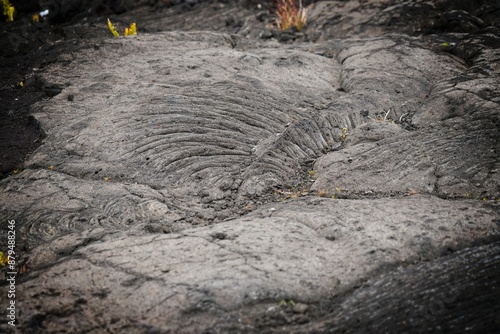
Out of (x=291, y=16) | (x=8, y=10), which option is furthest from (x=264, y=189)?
(x=8, y=10)

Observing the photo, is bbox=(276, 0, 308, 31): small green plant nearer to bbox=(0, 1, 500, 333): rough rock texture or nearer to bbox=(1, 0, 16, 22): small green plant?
bbox=(0, 1, 500, 333): rough rock texture

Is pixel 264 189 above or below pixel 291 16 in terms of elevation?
below

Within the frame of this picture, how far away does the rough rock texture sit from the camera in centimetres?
344

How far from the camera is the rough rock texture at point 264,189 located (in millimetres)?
3436

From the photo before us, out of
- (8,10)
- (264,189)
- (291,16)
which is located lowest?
(264,189)

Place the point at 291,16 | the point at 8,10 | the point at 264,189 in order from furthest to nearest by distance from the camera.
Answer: the point at 291,16 → the point at 8,10 → the point at 264,189

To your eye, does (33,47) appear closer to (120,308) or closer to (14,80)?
(14,80)

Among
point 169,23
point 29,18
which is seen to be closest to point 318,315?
point 169,23

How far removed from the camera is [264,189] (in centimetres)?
506

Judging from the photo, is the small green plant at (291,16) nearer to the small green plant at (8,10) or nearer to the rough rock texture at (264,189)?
the rough rock texture at (264,189)

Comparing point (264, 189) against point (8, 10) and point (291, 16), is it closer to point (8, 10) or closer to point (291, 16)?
point (291, 16)

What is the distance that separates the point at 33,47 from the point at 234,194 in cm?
561

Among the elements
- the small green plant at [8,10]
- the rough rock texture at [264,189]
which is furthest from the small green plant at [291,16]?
the small green plant at [8,10]

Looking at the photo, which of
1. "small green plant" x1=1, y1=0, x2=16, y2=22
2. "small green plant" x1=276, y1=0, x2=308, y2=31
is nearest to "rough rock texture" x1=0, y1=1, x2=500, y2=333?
"small green plant" x1=276, y1=0, x2=308, y2=31
